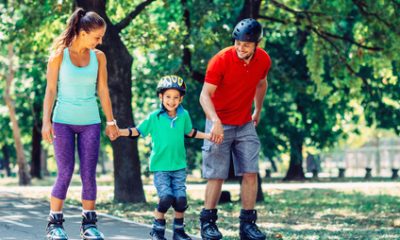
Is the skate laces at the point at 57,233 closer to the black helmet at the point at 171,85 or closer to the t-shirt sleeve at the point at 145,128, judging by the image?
the t-shirt sleeve at the point at 145,128

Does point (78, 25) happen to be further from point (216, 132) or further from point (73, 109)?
point (216, 132)

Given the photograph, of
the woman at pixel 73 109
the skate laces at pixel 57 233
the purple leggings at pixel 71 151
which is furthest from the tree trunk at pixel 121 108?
the skate laces at pixel 57 233

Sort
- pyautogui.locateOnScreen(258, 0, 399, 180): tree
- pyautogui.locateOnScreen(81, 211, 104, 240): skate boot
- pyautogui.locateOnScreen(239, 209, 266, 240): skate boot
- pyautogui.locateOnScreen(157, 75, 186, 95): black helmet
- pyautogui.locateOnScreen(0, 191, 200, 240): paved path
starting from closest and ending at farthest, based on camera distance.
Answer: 1. pyautogui.locateOnScreen(81, 211, 104, 240): skate boot
2. pyautogui.locateOnScreen(157, 75, 186, 95): black helmet
3. pyautogui.locateOnScreen(239, 209, 266, 240): skate boot
4. pyautogui.locateOnScreen(0, 191, 200, 240): paved path
5. pyautogui.locateOnScreen(258, 0, 399, 180): tree

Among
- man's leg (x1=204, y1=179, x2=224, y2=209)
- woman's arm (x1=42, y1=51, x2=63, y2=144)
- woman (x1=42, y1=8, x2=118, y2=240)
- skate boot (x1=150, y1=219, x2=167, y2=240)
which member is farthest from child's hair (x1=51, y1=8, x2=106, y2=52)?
man's leg (x1=204, y1=179, x2=224, y2=209)

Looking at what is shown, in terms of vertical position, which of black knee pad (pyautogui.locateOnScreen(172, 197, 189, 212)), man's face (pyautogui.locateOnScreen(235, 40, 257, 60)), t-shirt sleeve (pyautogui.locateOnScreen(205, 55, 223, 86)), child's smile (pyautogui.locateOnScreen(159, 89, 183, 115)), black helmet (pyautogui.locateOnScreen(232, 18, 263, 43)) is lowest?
black knee pad (pyautogui.locateOnScreen(172, 197, 189, 212))

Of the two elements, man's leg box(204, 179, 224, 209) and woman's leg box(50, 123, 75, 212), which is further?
man's leg box(204, 179, 224, 209)

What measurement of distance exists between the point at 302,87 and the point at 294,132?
1160cm

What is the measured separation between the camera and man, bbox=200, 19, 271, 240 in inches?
305

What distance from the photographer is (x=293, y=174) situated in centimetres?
3591

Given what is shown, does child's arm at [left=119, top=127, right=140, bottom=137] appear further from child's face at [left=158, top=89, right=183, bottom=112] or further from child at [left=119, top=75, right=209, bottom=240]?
child's face at [left=158, top=89, right=183, bottom=112]

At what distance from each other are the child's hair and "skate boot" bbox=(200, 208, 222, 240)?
6.79 feet

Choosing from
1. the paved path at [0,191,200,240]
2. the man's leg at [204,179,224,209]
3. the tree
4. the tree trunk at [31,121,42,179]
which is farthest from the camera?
the tree trunk at [31,121,42,179]

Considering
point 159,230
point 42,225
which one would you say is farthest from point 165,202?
point 42,225

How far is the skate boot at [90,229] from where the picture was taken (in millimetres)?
6980
